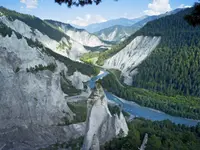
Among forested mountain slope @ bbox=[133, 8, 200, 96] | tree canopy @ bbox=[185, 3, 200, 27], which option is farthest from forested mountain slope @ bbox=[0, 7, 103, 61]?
tree canopy @ bbox=[185, 3, 200, 27]

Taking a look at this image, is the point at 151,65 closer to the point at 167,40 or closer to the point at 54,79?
the point at 167,40

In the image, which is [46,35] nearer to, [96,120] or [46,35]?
[46,35]

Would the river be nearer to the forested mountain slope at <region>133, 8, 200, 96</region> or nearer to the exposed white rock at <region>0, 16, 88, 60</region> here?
the forested mountain slope at <region>133, 8, 200, 96</region>

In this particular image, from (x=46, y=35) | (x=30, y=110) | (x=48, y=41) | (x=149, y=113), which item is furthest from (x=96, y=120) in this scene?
(x=46, y=35)

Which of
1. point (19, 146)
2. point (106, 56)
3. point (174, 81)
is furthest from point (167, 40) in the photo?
point (19, 146)

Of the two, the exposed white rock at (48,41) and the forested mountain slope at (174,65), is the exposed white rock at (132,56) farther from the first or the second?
the exposed white rock at (48,41)

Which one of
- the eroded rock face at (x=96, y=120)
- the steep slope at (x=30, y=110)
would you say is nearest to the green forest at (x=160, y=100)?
the steep slope at (x=30, y=110)
